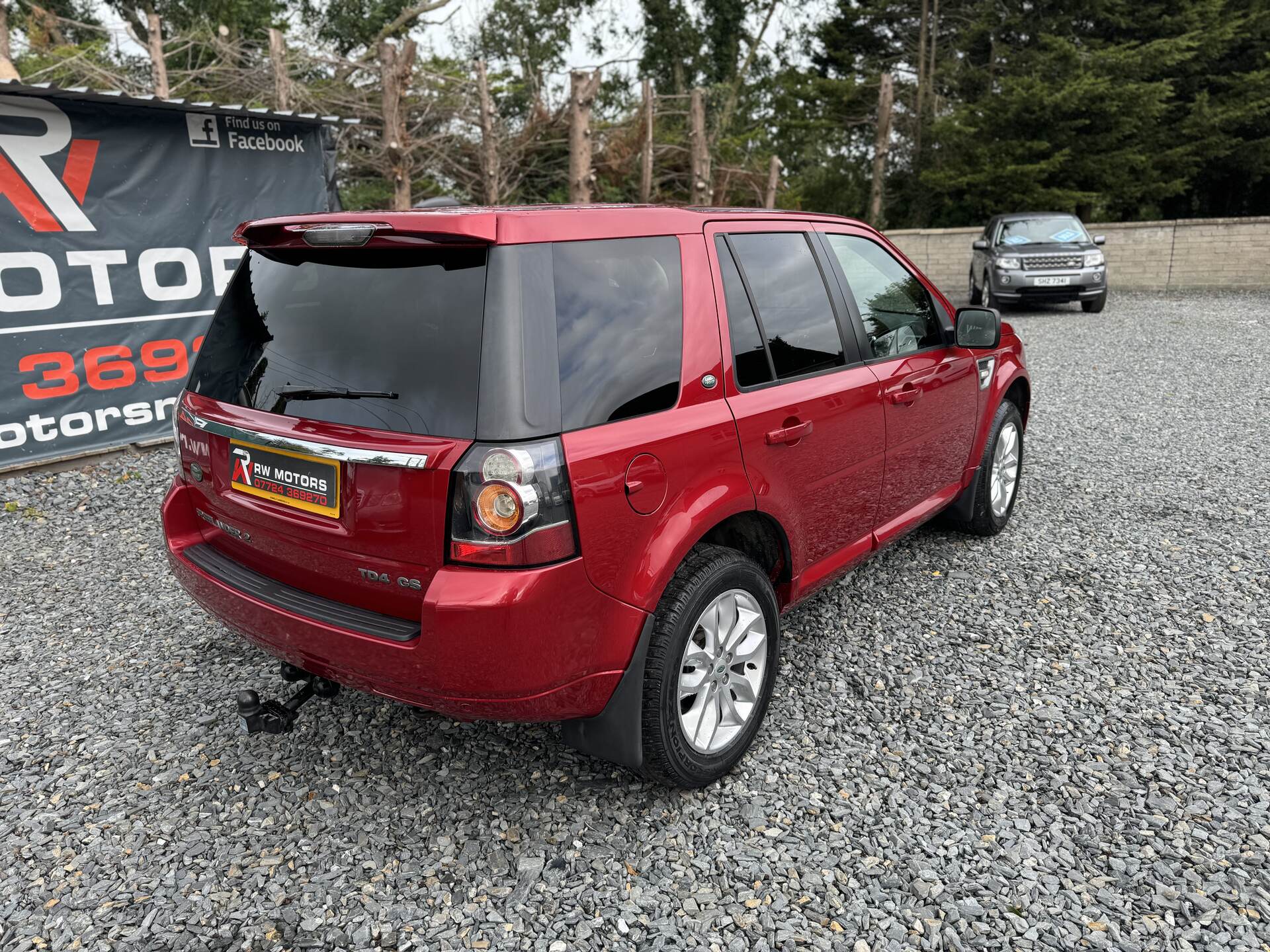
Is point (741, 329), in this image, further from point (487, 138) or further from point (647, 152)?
point (647, 152)

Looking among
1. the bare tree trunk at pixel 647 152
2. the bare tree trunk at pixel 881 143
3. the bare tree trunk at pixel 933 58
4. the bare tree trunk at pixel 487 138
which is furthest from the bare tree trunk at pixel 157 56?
the bare tree trunk at pixel 933 58

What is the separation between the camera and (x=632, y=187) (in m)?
17.8

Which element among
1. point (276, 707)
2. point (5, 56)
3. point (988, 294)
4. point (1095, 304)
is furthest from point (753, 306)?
point (1095, 304)

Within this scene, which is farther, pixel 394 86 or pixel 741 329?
pixel 394 86

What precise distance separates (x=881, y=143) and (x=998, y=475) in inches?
818

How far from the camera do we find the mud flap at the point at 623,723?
240 centimetres

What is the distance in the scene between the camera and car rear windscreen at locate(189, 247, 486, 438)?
2.22 metres

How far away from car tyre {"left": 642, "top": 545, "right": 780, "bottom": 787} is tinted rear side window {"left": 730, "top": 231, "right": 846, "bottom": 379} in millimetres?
770

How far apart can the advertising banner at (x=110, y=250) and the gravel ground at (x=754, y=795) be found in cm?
262

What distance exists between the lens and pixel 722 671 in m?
2.76

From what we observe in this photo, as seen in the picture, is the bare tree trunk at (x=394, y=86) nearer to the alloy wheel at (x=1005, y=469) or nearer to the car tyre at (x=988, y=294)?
the alloy wheel at (x=1005, y=469)

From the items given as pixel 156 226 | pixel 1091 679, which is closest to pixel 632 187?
pixel 156 226

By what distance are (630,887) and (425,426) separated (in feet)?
4.58

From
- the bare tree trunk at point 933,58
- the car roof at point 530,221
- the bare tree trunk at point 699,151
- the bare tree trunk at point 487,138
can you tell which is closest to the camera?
the car roof at point 530,221
